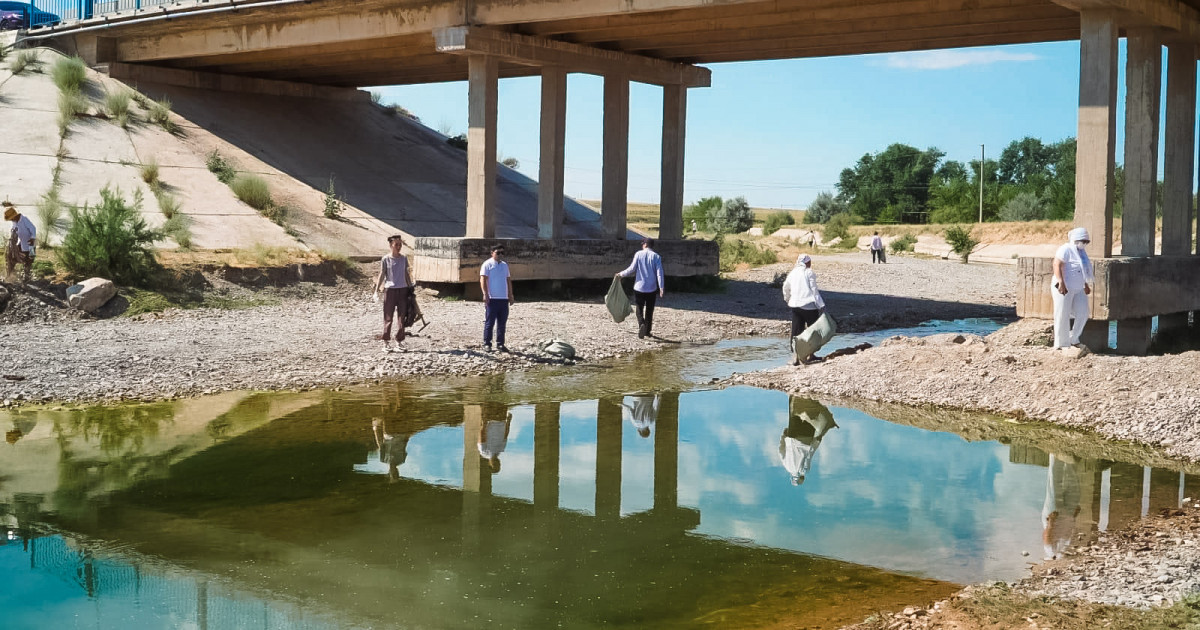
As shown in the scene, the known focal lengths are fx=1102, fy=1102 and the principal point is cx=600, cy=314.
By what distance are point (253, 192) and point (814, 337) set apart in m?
16.9

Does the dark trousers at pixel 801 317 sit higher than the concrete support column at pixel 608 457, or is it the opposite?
the dark trousers at pixel 801 317

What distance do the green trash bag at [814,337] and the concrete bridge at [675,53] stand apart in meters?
3.39

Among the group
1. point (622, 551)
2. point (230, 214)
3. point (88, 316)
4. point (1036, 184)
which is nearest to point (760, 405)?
point (622, 551)

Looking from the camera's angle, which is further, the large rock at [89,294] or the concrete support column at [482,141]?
the concrete support column at [482,141]

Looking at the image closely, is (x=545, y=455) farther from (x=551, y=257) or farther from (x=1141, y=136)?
(x=551, y=257)

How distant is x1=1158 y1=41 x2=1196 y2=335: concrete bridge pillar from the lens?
2189cm

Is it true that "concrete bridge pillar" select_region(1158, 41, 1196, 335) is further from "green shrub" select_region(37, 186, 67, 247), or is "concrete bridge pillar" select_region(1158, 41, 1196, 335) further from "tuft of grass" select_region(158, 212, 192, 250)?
"green shrub" select_region(37, 186, 67, 247)

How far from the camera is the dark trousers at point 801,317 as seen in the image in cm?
1672

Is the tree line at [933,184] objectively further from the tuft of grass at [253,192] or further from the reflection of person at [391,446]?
the reflection of person at [391,446]

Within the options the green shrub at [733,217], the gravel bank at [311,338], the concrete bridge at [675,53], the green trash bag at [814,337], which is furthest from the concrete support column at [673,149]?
the green shrub at [733,217]

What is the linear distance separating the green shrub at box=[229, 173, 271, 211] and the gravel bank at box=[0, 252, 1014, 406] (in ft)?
15.7

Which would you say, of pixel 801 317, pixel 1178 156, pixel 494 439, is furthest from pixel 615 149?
pixel 494 439

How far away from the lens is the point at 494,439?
12180 millimetres

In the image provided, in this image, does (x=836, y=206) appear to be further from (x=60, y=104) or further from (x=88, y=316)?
(x=88, y=316)
